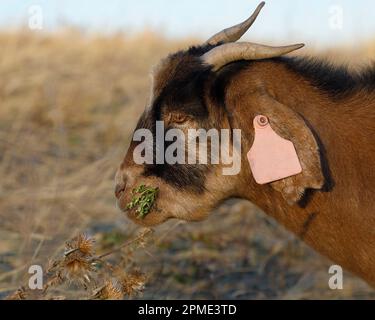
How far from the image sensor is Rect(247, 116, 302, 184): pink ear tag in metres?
4.28

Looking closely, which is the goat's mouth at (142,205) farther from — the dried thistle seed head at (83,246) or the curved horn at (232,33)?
the curved horn at (232,33)

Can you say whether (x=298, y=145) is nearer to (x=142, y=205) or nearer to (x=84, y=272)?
(x=142, y=205)

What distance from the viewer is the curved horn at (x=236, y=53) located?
14.9ft

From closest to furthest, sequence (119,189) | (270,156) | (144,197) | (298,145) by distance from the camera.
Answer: (298,145)
(270,156)
(144,197)
(119,189)

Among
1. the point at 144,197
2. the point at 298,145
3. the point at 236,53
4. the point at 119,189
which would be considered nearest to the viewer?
the point at 298,145

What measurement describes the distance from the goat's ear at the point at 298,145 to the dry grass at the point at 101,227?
1102 millimetres

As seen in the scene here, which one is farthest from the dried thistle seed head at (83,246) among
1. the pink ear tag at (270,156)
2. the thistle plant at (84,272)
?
the pink ear tag at (270,156)

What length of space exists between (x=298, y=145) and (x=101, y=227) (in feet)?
13.3

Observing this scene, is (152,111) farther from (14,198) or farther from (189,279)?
(14,198)

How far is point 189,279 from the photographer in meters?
7.14

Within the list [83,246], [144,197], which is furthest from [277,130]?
[83,246]

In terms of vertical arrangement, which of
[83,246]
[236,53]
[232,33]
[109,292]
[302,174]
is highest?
Answer: [232,33]

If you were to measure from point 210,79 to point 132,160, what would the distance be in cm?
63

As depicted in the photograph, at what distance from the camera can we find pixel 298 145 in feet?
14.0
